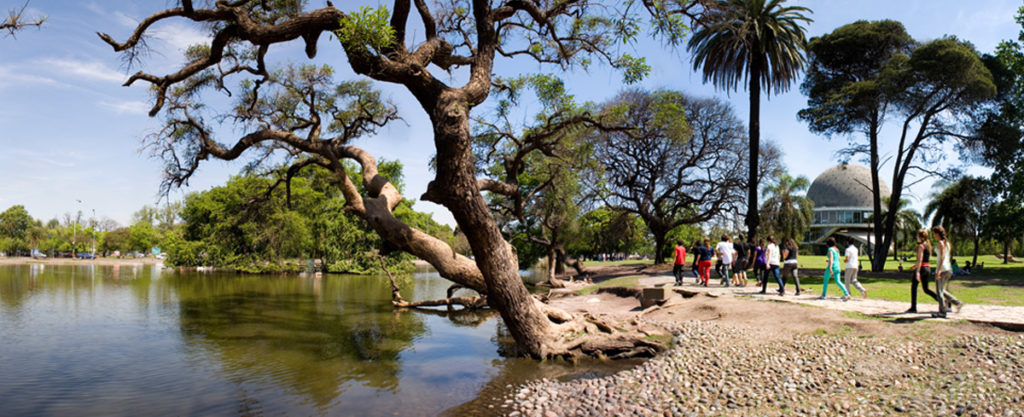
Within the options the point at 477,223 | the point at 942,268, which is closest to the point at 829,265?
the point at 942,268

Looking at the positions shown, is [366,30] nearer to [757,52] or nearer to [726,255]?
[726,255]

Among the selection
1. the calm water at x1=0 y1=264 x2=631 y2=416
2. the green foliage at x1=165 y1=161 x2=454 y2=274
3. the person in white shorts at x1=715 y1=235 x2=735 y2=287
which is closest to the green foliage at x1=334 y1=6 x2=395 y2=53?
the calm water at x1=0 y1=264 x2=631 y2=416

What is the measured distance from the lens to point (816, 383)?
23.2 feet

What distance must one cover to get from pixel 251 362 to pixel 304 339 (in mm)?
2523

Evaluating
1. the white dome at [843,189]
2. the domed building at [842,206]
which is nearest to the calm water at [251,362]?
the domed building at [842,206]

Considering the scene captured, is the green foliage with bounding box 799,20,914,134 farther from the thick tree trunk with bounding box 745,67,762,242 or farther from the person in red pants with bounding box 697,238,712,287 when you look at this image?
the person in red pants with bounding box 697,238,712,287

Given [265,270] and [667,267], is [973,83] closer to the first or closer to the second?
[667,267]

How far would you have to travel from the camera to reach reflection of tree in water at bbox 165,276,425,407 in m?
9.09

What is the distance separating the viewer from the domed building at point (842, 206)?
7300 cm

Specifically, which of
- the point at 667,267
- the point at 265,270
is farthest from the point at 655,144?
the point at 265,270

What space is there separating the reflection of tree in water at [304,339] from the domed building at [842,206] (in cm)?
7313

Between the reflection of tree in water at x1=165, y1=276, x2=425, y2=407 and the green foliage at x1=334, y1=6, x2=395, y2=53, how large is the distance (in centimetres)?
534

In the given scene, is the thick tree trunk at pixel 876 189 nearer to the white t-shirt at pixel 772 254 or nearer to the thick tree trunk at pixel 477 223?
the white t-shirt at pixel 772 254

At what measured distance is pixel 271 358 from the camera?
10.6 meters
